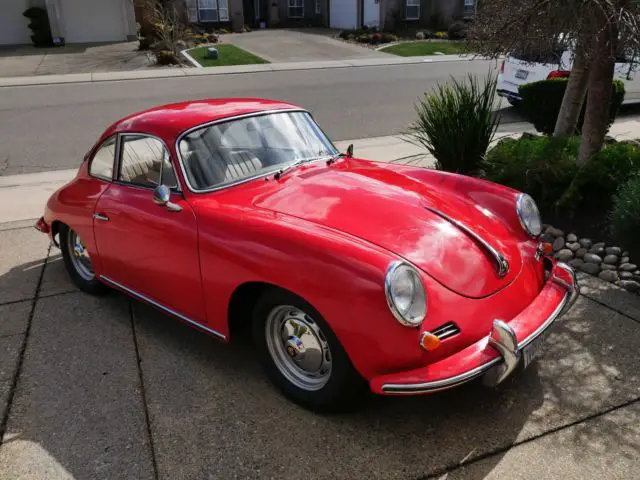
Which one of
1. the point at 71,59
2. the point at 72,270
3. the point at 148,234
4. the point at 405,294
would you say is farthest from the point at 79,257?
the point at 71,59

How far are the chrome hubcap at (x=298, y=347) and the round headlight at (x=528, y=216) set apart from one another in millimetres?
1467

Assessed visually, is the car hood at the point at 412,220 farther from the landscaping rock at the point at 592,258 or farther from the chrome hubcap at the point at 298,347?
the landscaping rock at the point at 592,258

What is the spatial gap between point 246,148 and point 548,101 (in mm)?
6292

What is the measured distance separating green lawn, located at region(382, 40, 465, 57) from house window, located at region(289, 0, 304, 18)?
1189 cm

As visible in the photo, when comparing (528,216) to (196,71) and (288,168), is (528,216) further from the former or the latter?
(196,71)

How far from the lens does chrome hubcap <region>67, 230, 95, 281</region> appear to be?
168 inches

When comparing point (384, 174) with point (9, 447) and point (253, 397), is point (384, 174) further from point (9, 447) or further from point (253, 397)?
point (9, 447)

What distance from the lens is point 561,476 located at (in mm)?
2510

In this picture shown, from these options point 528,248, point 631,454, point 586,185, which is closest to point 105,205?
point 528,248

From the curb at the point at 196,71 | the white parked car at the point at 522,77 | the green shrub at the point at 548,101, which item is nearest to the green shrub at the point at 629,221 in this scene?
the green shrub at the point at 548,101

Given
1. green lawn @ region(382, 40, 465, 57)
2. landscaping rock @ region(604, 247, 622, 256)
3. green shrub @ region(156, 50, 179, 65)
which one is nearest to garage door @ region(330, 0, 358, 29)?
green lawn @ region(382, 40, 465, 57)

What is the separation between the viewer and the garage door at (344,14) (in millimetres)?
33094

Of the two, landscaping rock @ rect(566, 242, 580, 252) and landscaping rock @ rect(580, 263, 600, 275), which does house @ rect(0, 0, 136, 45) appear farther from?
landscaping rock @ rect(580, 263, 600, 275)

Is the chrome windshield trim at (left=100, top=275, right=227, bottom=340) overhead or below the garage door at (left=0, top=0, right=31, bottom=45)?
below
